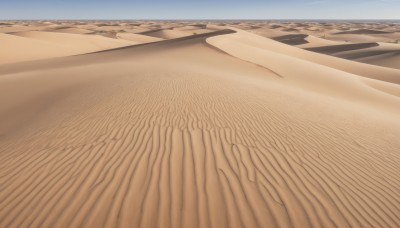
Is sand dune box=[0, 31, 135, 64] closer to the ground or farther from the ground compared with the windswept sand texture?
closer to the ground

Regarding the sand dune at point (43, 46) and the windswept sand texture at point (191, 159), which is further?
the sand dune at point (43, 46)

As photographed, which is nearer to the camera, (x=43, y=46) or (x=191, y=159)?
(x=191, y=159)

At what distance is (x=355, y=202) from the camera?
137 inches

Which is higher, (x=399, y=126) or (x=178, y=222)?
(x=178, y=222)

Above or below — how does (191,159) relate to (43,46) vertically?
above

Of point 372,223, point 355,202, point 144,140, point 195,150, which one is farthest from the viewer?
point 144,140

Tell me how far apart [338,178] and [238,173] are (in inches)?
53.7

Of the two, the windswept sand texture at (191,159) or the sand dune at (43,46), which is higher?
the windswept sand texture at (191,159)

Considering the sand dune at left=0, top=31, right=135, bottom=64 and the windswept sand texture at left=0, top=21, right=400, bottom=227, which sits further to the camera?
the sand dune at left=0, top=31, right=135, bottom=64

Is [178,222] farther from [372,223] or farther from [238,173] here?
[372,223]

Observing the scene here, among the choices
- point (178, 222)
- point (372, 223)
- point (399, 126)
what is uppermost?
point (178, 222)

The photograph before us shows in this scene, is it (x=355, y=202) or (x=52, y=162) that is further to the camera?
(x=52, y=162)

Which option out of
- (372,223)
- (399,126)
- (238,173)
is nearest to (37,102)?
(238,173)

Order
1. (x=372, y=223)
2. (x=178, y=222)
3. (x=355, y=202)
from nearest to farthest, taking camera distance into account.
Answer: (x=178, y=222) → (x=372, y=223) → (x=355, y=202)
